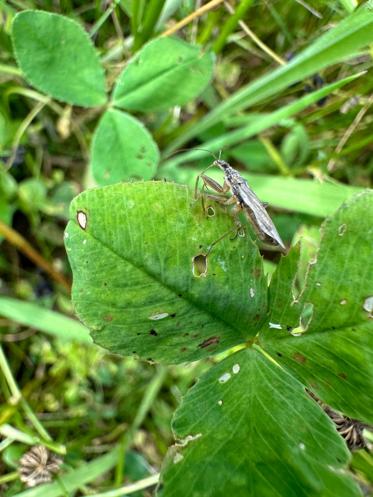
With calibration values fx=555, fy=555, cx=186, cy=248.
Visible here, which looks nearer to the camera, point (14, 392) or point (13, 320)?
point (14, 392)

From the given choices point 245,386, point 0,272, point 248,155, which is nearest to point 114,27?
point 248,155

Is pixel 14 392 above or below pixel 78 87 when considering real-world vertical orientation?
below

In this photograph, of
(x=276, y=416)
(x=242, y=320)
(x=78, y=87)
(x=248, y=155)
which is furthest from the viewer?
(x=248, y=155)

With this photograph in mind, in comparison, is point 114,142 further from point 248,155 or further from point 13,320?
point 13,320

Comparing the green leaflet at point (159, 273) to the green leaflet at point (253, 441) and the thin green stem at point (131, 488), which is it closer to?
the green leaflet at point (253, 441)

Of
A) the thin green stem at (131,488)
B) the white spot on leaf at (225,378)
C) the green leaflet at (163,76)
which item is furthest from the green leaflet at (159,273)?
the green leaflet at (163,76)

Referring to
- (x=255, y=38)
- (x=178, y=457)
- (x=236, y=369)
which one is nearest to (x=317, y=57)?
(x=255, y=38)

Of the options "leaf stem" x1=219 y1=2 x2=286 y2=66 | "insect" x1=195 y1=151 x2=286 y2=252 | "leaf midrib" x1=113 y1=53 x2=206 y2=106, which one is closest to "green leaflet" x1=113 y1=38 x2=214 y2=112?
"leaf midrib" x1=113 y1=53 x2=206 y2=106
